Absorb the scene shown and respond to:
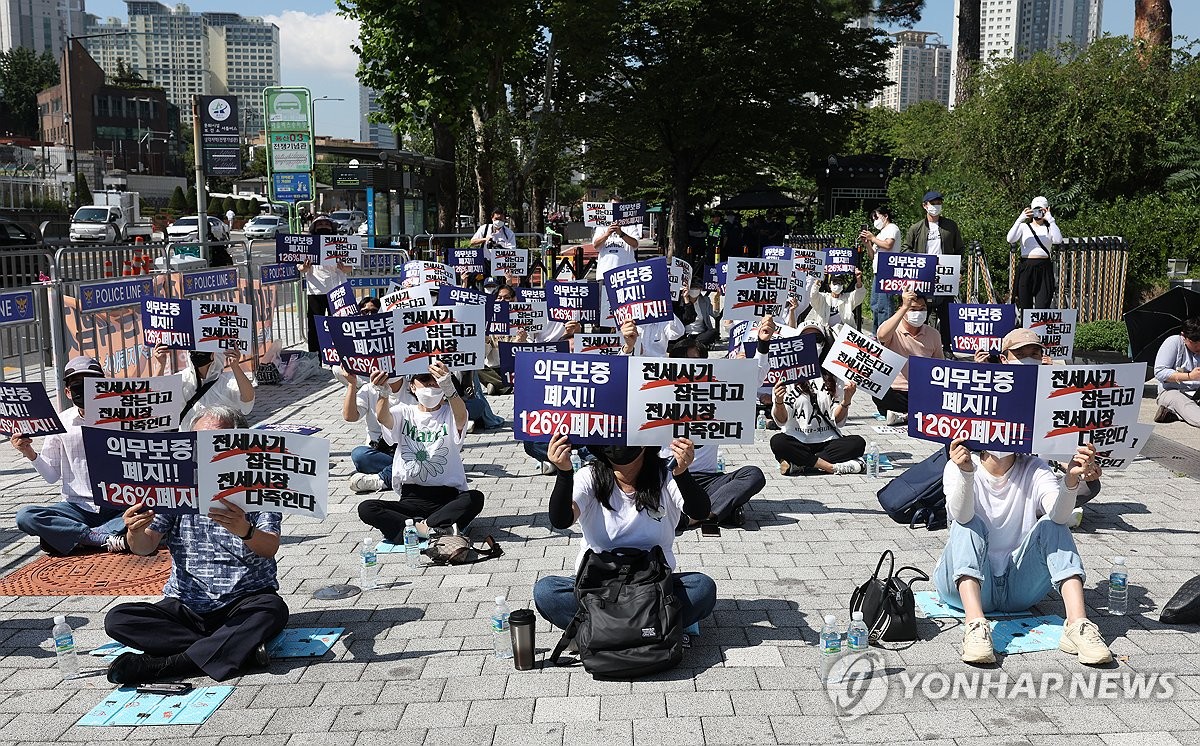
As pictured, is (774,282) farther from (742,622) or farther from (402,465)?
(742,622)

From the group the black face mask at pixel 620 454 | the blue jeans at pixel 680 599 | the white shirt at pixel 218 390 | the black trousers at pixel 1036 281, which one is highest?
the black trousers at pixel 1036 281

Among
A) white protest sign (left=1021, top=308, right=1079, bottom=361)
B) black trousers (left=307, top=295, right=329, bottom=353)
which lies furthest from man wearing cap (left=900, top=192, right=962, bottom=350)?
black trousers (left=307, top=295, right=329, bottom=353)

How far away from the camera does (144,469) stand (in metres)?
5.83

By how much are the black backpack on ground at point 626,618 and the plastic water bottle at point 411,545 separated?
6.59 feet

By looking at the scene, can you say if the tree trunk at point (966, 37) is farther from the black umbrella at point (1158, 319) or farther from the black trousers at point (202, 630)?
the black trousers at point (202, 630)

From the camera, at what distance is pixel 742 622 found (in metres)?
6.57

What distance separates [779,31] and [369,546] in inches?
1066

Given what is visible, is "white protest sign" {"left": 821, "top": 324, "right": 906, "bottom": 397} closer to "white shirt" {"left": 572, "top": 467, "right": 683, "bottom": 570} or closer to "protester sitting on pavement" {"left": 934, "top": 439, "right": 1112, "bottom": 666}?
"protester sitting on pavement" {"left": 934, "top": 439, "right": 1112, "bottom": 666}

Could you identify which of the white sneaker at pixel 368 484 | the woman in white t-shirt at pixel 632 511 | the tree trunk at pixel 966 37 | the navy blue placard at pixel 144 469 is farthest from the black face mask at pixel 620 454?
the tree trunk at pixel 966 37

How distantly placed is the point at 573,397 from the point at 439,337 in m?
3.39

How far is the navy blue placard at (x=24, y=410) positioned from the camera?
7586 millimetres

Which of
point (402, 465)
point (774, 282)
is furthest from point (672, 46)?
point (402, 465)

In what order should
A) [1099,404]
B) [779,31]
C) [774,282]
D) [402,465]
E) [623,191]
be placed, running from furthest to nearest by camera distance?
1. [623,191]
2. [779,31]
3. [774,282]
4. [402,465]
5. [1099,404]

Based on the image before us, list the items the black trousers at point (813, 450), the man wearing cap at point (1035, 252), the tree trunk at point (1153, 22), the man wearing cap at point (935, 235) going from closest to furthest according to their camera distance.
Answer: the black trousers at point (813, 450), the man wearing cap at point (935, 235), the man wearing cap at point (1035, 252), the tree trunk at point (1153, 22)
